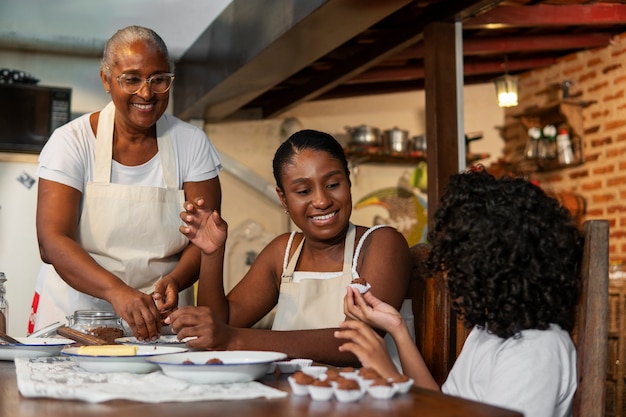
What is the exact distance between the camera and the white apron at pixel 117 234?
2.38 metres

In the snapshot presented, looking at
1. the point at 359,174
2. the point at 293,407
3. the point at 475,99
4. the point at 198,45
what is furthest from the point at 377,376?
the point at 475,99

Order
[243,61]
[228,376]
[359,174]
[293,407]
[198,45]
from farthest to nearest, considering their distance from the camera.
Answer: [359,174] < [198,45] < [243,61] < [228,376] < [293,407]

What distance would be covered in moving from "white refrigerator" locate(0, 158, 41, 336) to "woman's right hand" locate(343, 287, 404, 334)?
4.88m

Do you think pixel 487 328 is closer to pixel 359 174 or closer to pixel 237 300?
pixel 237 300

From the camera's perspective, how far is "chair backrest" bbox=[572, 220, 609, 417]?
1.38 meters

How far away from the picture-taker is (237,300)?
2354 mm

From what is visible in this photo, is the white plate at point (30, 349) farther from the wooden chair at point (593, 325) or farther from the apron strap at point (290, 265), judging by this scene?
the wooden chair at point (593, 325)

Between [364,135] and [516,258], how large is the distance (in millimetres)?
6104

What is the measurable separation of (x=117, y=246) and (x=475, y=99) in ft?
21.1

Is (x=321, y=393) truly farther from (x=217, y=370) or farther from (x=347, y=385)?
(x=217, y=370)

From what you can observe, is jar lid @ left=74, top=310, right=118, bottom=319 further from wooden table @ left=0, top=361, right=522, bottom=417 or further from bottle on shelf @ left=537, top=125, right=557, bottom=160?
bottle on shelf @ left=537, top=125, right=557, bottom=160

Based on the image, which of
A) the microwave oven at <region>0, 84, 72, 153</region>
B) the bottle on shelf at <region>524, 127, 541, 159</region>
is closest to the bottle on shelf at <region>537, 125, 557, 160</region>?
the bottle on shelf at <region>524, 127, 541, 159</region>

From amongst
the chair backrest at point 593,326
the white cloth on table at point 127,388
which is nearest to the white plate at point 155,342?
the white cloth on table at point 127,388

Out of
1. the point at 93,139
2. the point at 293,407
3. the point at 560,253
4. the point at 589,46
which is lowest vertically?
the point at 293,407
